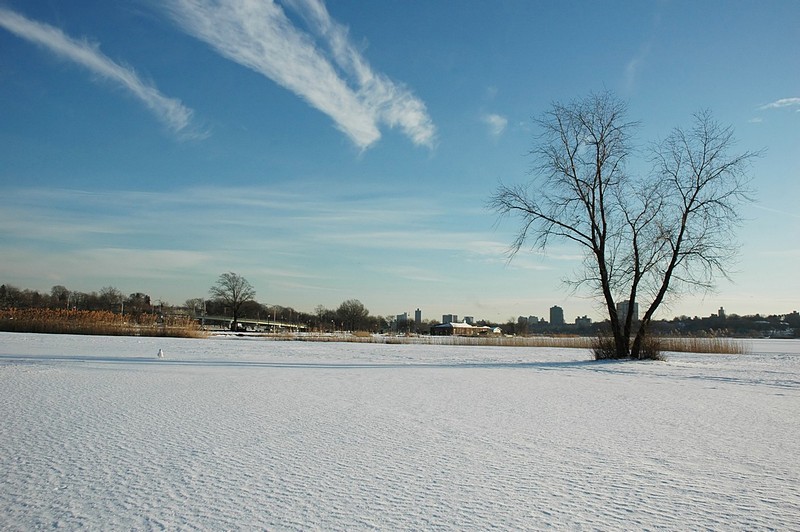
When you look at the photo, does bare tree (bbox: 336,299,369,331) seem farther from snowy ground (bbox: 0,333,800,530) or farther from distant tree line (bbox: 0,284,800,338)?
snowy ground (bbox: 0,333,800,530)

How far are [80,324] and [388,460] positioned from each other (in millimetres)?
32212

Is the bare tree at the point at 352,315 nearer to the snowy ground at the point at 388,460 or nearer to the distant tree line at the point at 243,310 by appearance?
the distant tree line at the point at 243,310

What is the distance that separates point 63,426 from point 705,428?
19.6 ft

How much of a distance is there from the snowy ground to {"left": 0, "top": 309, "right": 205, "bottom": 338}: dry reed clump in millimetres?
24202

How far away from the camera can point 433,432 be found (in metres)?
4.70

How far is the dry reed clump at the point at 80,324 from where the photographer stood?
29141 mm

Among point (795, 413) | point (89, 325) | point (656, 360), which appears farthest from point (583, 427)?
point (89, 325)

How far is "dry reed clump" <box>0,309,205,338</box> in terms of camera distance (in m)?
29.1

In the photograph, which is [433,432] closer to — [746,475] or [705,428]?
[746,475]

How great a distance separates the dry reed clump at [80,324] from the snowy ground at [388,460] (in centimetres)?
2420

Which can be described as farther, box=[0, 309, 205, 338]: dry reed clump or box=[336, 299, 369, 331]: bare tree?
box=[336, 299, 369, 331]: bare tree

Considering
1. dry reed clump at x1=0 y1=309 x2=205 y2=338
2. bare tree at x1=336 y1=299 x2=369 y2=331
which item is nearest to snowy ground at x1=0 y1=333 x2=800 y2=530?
dry reed clump at x1=0 y1=309 x2=205 y2=338

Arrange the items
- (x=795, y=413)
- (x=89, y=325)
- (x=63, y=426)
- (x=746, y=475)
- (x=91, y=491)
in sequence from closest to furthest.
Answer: (x=91, y=491) → (x=746, y=475) → (x=63, y=426) → (x=795, y=413) → (x=89, y=325)

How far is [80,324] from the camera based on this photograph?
98.7ft
